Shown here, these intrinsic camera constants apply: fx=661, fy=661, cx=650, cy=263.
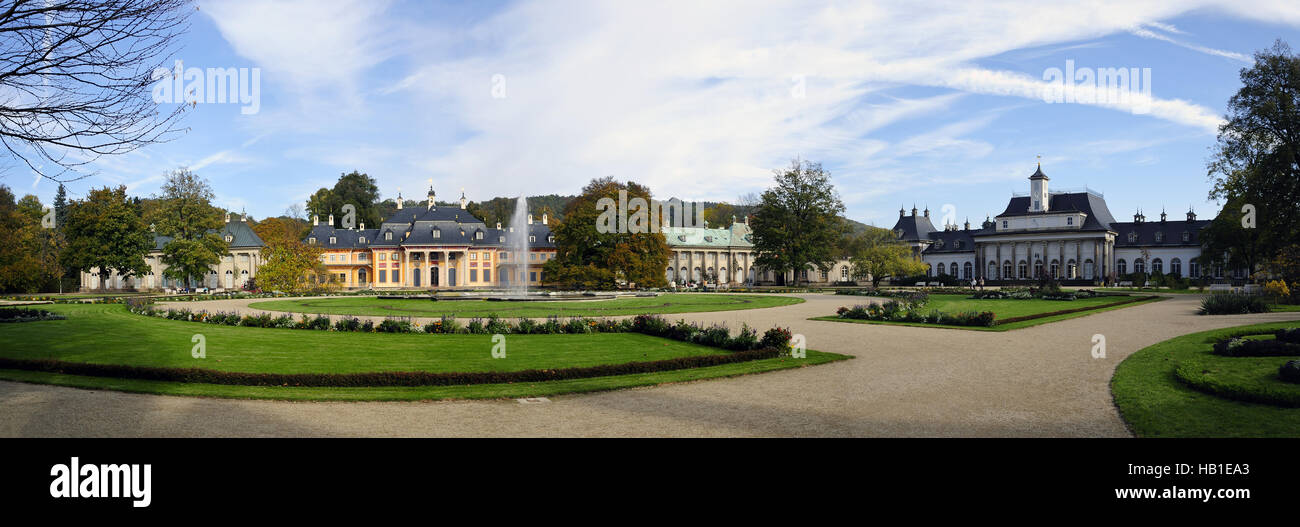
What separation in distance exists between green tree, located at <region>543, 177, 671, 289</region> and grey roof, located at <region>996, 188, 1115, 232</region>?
5562cm

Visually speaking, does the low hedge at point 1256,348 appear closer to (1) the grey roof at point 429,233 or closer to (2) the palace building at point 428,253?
(2) the palace building at point 428,253

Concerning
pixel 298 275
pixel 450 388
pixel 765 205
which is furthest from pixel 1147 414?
pixel 765 205

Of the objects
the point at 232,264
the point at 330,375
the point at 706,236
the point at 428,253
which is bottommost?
the point at 330,375

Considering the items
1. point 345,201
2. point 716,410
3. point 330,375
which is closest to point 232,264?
point 345,201

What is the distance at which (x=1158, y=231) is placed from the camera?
80062 mm

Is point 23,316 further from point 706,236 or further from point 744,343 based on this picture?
point 706,236

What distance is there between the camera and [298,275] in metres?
45.7

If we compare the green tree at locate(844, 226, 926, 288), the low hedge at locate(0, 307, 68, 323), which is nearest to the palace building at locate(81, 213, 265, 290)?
the low hedge at locate(0, 307, 68, 323)

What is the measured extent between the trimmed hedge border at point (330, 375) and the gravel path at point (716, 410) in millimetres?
952

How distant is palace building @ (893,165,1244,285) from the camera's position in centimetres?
7800

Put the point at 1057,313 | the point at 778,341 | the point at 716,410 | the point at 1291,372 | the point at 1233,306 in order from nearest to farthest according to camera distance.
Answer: the point at 716,410 → the point at 1291,372 → the point at 778,341 → the point at 1233,306 → the point at 1057,313

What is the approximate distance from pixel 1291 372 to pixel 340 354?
17968mm
